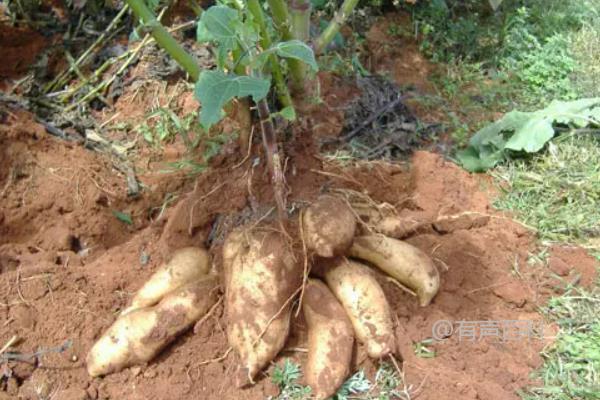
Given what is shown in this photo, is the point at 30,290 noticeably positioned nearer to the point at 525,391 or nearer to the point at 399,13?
the point at 525,391

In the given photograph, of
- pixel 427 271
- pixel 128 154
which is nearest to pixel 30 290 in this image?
pixel 128 154

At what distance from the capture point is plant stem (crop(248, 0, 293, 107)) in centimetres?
165

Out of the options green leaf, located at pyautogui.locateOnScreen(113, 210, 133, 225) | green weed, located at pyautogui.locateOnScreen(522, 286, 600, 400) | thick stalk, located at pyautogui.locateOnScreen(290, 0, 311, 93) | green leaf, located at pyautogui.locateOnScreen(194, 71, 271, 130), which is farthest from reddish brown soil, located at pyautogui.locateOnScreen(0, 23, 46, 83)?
green weed, located at pyautogui.locateOnScreen(522, 286, 600, 400)

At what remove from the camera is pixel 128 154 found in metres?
2.43

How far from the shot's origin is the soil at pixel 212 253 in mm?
1656

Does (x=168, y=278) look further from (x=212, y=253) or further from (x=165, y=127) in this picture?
(x=165, y=127)

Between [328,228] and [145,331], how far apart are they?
55 cm

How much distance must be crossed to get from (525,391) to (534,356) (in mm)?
118

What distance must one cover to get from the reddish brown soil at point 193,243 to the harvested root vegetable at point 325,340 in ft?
0.25

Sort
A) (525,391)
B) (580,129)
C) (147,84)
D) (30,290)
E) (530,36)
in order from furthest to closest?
(530,36)
(147,84)
(580,129)
(30,290)
(525,391)

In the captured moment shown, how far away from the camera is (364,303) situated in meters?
1.71

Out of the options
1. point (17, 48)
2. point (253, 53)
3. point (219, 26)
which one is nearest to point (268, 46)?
point (253, 53)

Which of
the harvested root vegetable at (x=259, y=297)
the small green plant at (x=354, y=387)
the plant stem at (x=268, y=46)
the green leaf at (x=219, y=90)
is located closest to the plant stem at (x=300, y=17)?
the plant stem at (x=268, y=46)

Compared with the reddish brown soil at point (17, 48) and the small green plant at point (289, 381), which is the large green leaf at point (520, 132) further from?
the reddish brown soil at point (17, 48)
